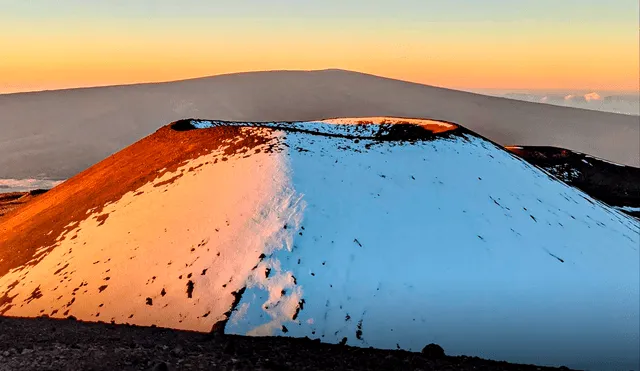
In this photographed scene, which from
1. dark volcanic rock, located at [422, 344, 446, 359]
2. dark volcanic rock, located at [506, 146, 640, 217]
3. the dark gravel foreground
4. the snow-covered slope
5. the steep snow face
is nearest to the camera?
the dark gravel foreground

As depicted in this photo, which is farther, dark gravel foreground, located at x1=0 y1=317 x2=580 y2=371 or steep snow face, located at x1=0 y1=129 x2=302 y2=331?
steep snow face, located at x1=0 y1=129 x2=302 y2=331

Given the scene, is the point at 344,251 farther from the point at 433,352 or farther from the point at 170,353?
the point at 170,353

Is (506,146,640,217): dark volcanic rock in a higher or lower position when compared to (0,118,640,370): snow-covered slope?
lower

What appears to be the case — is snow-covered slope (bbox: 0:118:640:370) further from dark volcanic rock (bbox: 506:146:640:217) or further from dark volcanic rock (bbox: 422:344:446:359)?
dark volcanic rock (bbox: 506:146:640:217)

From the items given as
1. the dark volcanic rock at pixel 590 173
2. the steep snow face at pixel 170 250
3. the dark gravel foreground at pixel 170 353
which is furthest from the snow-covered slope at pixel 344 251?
the dark volcanic rock at pixel 590 173

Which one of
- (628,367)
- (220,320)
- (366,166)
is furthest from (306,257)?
(628,367)

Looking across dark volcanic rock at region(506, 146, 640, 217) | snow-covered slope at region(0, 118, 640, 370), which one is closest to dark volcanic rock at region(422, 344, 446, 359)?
snow-covered slope at region(0, 118, 640, 370)
